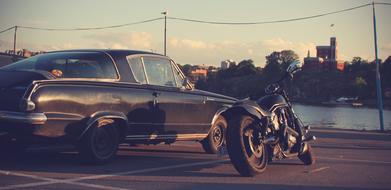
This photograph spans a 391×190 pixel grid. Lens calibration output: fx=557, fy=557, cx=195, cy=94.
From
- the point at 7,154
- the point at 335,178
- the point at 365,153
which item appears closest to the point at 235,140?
the point at 335,178

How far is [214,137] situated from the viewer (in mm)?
9562

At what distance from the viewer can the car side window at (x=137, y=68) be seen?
26.7ft

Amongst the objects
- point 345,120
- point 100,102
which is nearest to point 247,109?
point 100,102

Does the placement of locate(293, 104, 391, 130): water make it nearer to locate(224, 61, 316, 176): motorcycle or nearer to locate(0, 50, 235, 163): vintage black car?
locate(0, 50, 235, 163): vintage black car

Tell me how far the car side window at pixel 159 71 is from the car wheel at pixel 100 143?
3.81ft

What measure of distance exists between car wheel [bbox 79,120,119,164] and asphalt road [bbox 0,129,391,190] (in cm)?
13

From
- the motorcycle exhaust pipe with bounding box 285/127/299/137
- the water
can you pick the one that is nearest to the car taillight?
the motorcycle exhaust pipe with bounding box 285/127/299/137

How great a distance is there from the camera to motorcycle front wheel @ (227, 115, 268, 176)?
6.73m

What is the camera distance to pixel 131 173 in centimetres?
680

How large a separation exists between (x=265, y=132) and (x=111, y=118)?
204 cm

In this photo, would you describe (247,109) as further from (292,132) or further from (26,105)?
(26,105)

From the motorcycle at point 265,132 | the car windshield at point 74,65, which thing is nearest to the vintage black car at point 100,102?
the car windshield at point 74,65

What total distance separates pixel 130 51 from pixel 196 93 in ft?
4.34

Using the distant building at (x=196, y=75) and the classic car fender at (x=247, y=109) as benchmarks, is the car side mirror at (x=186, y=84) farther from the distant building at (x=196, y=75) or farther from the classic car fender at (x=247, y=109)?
the distant building at (x=196, y=75)
